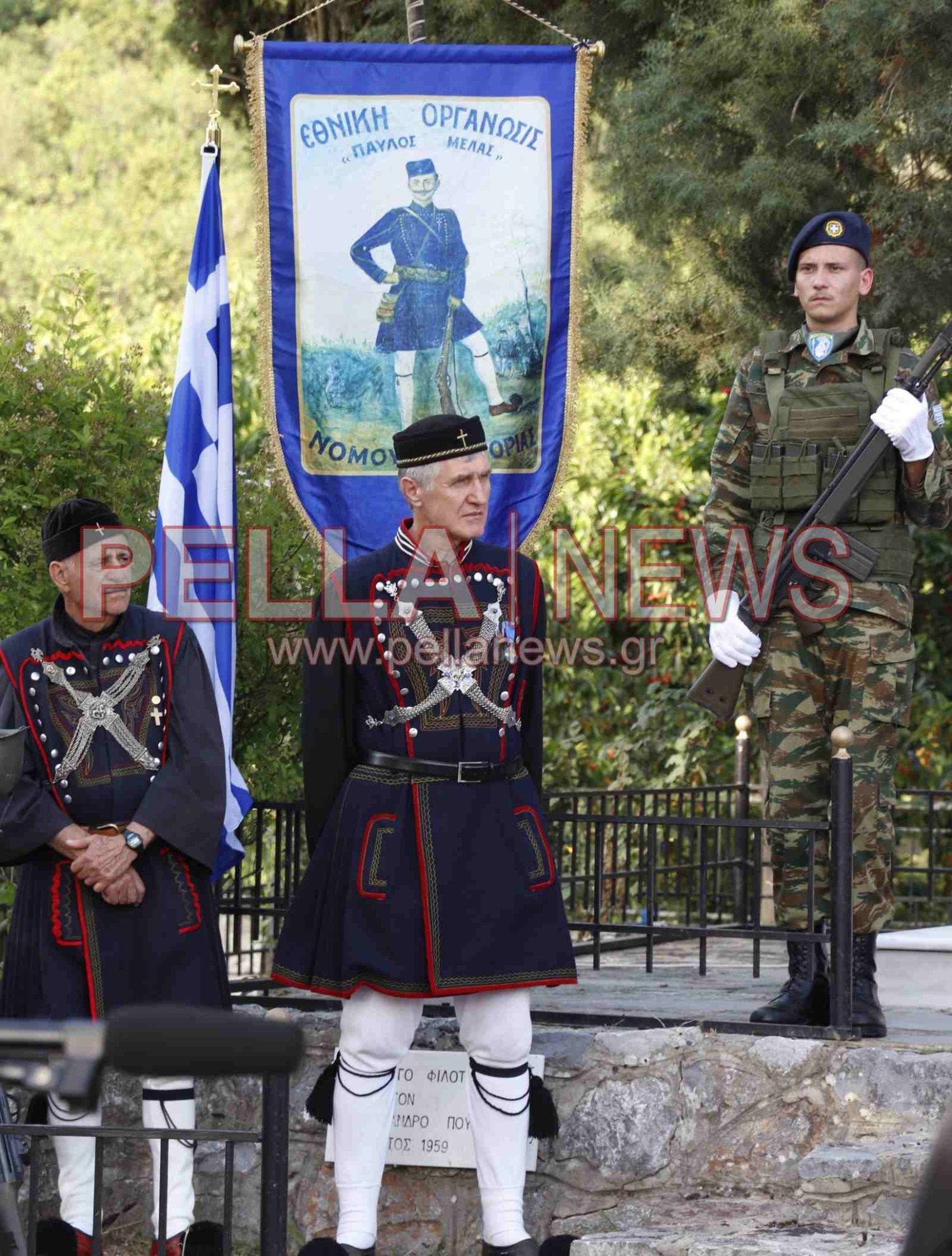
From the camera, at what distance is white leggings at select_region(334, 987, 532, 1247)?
438cm

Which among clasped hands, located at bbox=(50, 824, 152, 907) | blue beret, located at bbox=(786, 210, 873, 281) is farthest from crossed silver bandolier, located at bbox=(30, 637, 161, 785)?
blue beret, located at bbox=(786, 210, 873, 281)

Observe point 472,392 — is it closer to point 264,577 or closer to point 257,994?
point 264,577

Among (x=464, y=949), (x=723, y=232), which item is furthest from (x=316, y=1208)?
(x=723, y=232)

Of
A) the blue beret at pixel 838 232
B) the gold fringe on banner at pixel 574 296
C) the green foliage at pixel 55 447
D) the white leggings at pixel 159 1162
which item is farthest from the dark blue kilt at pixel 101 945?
the blue beret at pixel 838 232

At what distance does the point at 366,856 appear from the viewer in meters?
4.40

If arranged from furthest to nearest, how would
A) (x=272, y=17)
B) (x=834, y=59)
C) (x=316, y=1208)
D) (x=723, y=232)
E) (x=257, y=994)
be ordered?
(x=272, y=17) < (x=723, y=232) < (x=834, y=59) < (x=257, y=994) < (x=316, y=1208)

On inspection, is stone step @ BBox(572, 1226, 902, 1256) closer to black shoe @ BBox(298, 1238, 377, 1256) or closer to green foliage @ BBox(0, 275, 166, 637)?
black shoe @ BBox(298, 1238, 377, 1256)

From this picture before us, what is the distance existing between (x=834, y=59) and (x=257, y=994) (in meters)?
4.03

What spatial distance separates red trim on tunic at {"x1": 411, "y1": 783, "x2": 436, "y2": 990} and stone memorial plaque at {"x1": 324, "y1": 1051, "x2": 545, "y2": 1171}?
2.59 feet

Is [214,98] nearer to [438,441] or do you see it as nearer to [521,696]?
[438,441]

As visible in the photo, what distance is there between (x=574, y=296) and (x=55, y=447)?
170 centimetres

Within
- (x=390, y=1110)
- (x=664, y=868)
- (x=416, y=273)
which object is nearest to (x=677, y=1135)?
(x=390, y=1110)

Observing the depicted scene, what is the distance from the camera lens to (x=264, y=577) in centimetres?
614

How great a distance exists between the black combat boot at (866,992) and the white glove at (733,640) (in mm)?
826
